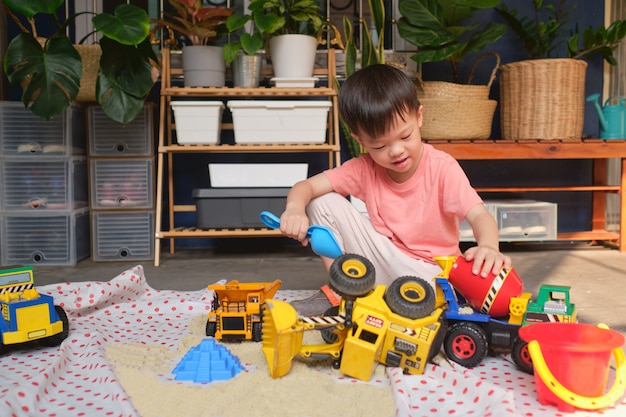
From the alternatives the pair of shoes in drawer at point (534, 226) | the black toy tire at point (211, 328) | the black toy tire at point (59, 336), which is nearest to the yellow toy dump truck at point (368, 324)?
the black toy tire at point (211, 328)

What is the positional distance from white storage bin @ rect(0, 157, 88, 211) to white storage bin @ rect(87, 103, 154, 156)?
5.6 inches

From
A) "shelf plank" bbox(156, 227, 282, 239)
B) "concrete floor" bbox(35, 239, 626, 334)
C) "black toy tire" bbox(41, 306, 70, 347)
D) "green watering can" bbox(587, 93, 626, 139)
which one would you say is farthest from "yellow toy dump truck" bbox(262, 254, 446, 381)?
"green watering can" bbox(587, 93, 626, 139)

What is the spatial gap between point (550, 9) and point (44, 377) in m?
2.67

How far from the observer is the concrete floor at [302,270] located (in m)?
1.63

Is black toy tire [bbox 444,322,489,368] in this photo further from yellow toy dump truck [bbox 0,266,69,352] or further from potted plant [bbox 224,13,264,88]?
potted plant [bbox 224,13,264,88]

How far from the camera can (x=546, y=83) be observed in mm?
2357

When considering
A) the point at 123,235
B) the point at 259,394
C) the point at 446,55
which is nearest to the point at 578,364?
the point at 259,394

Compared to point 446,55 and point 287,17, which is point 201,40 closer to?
point 287,17

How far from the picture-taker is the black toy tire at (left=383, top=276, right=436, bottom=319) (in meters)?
0.90

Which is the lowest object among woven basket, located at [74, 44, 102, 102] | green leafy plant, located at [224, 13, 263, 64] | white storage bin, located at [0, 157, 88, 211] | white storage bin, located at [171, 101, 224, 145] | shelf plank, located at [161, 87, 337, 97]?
white storage bin, located at [0, 157, 88, 211]

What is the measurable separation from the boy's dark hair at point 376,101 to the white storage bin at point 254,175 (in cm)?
119

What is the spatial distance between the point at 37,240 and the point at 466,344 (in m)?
1.89

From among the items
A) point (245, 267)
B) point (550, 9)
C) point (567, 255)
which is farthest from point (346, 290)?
point (550, 9)

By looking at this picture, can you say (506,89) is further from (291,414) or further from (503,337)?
(291,414)
